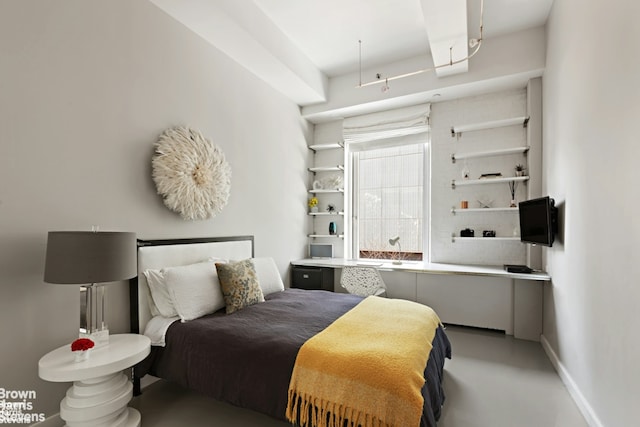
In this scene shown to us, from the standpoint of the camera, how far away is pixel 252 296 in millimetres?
2604

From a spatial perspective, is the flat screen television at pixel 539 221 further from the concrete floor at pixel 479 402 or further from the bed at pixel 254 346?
the bed at pixel 254 346

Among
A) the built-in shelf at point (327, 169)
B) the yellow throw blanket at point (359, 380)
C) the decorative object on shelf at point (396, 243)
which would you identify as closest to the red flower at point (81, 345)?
the yellow throw blanket at point (359, 380)

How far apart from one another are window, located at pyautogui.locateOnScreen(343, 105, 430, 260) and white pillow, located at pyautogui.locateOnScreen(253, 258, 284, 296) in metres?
1.78

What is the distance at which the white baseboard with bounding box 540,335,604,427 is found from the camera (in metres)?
1.89

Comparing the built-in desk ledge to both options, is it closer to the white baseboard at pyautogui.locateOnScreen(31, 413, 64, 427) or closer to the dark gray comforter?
the dark gray comforter

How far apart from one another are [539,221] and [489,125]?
4.83 ft

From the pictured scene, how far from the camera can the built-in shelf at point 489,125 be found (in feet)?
11.8

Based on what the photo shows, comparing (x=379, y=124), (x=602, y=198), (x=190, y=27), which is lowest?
(x=602, y=198)

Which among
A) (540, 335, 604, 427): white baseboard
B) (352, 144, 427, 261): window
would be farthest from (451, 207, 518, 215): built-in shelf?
(540, 335, 604, 427): white baseboard

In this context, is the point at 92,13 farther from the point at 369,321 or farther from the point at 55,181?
the point at 369,321

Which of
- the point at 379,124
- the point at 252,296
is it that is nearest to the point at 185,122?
the point at 252,296

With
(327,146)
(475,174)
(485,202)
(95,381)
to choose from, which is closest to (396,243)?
(485,202)

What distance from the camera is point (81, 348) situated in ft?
5.29

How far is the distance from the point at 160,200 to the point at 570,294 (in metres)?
3.43
